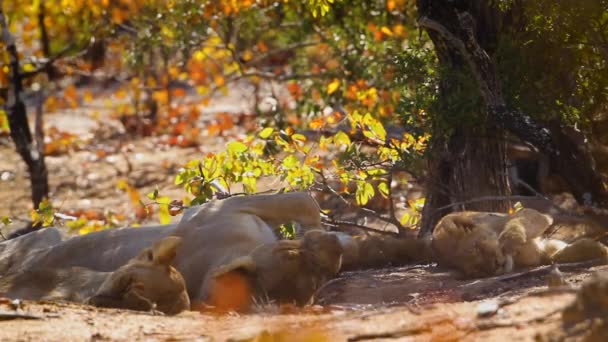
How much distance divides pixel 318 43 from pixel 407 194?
2023mm

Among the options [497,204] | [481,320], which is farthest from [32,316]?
[497,204]

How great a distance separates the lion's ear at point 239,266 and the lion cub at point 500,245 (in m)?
1.31

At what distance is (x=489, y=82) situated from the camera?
260 inches

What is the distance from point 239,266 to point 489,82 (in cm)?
204

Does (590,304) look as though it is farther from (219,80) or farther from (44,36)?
(44,36)

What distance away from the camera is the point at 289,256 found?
552 cm

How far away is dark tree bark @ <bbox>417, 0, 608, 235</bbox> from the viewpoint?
6484 mm

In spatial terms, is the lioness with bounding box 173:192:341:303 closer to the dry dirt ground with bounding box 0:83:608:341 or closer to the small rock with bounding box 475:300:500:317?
the dry dirt ground with bounding box 0:83:608:341

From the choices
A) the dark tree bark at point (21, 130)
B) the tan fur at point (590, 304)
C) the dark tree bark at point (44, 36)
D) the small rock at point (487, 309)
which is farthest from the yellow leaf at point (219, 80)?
the tan fur at point (590, 304)

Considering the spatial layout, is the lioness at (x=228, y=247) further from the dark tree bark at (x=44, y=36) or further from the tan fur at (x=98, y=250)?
the dark tree bark at (x=44, y=36)

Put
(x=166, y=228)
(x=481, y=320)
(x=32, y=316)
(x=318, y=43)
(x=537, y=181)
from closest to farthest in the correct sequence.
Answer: (x=481, y=320)
(x=32, y=316)
(x=166, y=228)
(x=537, y=181)
(x=318, y=43)

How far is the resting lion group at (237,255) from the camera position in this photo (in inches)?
216

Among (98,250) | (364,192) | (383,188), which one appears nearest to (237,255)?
(98,250)

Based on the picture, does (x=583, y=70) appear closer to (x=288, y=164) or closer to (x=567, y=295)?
(x=288, y=164)
